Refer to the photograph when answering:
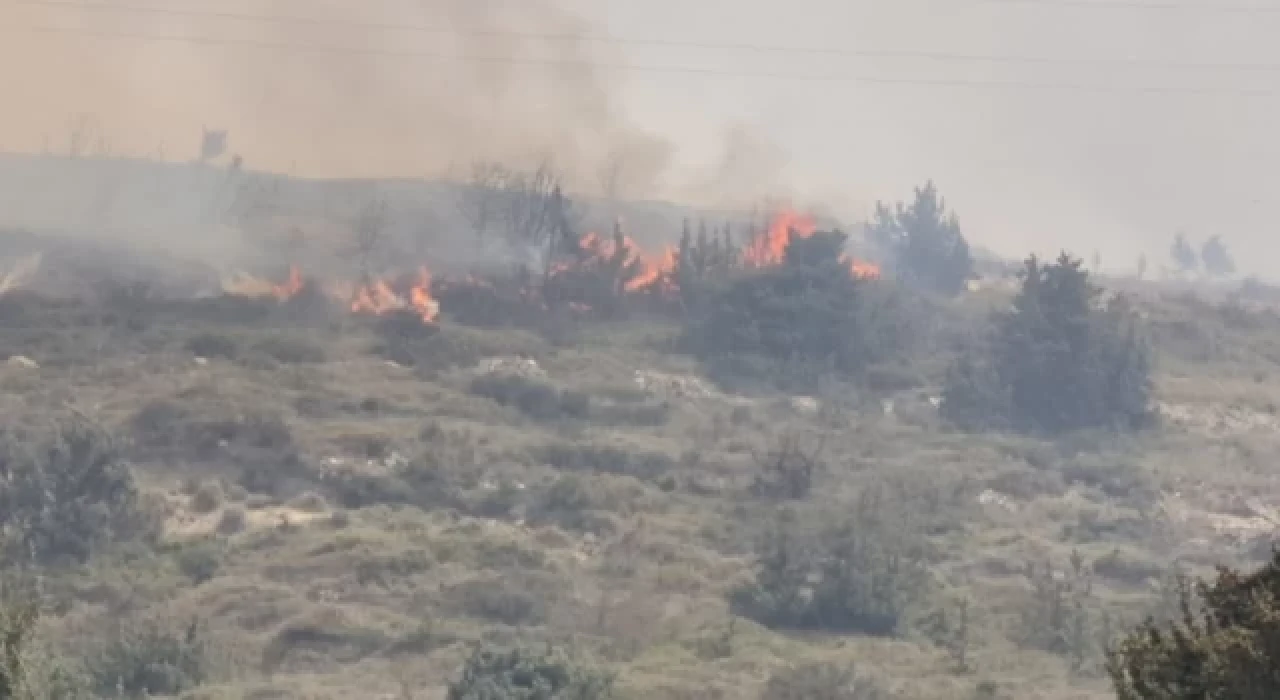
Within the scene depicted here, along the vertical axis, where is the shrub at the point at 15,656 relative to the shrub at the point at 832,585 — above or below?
above

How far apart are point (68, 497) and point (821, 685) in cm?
2798

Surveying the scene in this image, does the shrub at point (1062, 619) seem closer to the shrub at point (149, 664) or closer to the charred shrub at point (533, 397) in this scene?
the shrub at point (149, 664)

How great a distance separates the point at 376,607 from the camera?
5209 centimetres

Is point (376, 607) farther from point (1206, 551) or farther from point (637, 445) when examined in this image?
point (1206, 551)

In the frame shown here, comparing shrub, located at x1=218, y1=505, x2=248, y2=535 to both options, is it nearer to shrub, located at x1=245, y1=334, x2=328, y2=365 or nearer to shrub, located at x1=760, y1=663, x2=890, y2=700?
shrub, located at x1=245, y1=334, x2=328, y2=365

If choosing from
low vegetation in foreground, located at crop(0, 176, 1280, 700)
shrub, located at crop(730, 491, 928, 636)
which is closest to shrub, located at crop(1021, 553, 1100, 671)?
low vegetation in foreground, located at crop(0, 176, 1280, 700)

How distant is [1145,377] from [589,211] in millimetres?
45132

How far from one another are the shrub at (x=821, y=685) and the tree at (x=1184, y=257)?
14809 cm

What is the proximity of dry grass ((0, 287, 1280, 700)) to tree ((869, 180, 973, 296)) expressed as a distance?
94.7 ft

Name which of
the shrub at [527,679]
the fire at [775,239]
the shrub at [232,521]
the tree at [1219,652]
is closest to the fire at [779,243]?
the fire at [775,239]

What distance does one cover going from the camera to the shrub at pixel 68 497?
5622cm

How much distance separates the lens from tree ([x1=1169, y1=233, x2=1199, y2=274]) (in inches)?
7259

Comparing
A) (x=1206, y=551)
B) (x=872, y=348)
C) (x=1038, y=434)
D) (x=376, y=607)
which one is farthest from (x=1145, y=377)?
(x=376, y=607)

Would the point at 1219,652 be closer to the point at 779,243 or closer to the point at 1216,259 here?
the point at 779,243
